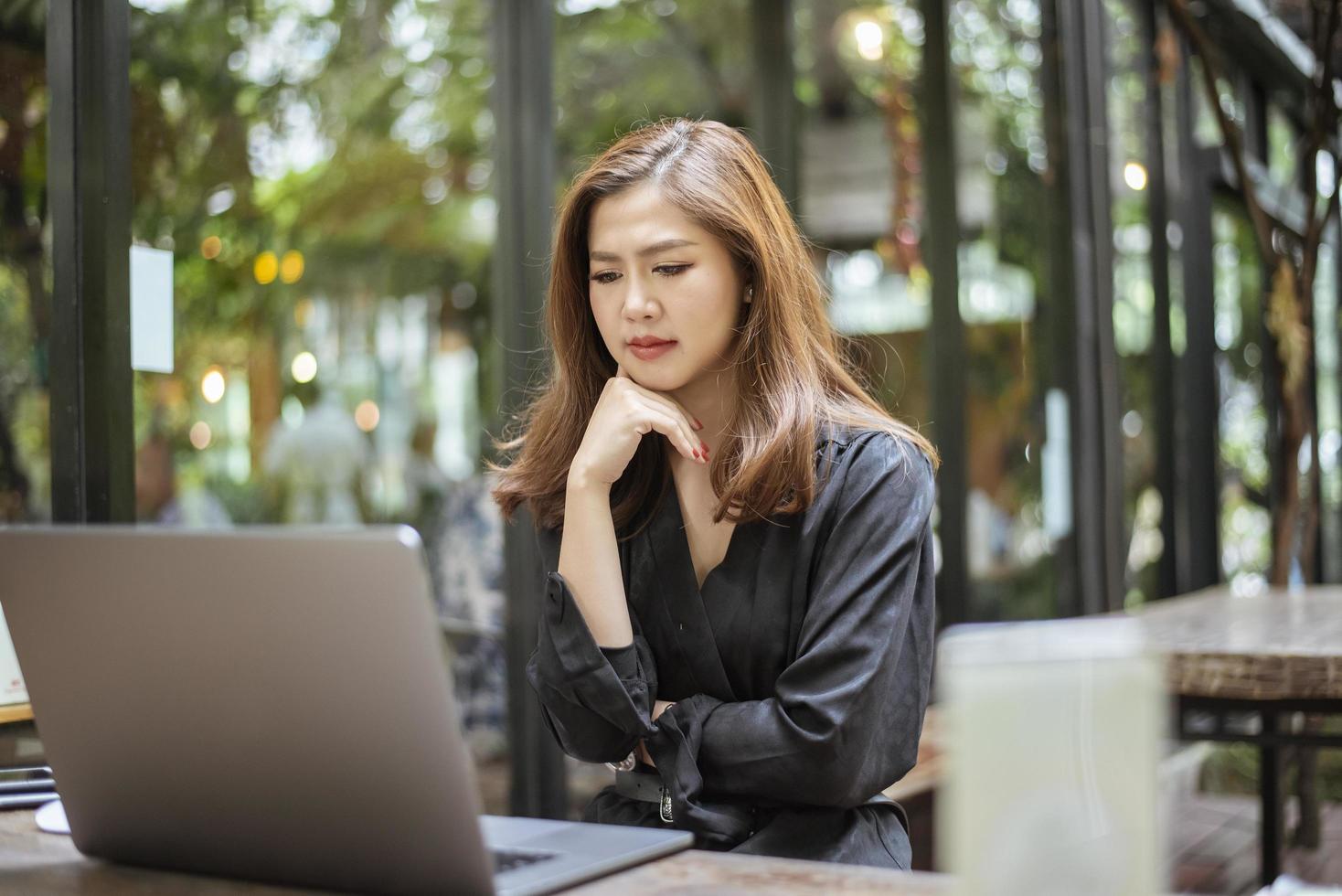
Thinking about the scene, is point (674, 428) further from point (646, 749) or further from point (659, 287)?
point (646, 749)

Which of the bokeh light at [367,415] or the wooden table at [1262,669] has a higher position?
the bokeh light at [367,415]

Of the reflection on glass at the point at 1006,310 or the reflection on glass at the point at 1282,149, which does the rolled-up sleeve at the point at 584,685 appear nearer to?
the reflection on glass at the point at 1006,310

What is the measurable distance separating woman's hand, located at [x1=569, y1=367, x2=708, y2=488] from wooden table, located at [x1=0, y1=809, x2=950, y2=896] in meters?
0.48

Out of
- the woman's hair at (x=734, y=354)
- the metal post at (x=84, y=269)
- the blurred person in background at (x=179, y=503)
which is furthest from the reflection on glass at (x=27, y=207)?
the blurred person in background at (x=179, y=503)

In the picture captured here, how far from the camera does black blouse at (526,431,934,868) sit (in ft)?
4.48

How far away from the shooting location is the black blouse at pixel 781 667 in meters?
1.37

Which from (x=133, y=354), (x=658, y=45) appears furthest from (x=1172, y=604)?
(x=133, y=354)

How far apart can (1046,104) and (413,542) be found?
438 cm

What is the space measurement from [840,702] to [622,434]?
1.20 feet

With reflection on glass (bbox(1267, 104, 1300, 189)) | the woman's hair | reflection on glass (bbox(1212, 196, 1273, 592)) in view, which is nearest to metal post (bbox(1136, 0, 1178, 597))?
reflection on glass (bbox(1212, 196, 1273, 592))

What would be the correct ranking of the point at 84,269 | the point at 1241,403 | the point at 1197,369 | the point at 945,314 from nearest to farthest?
the point at 84,269 → the point at 945,314 → the point at 1197,369 → the point at 1241,403

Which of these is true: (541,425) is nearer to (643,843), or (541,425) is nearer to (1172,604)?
(643,843)

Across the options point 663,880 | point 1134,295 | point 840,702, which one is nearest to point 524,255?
point 840,702

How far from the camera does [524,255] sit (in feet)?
9.89
